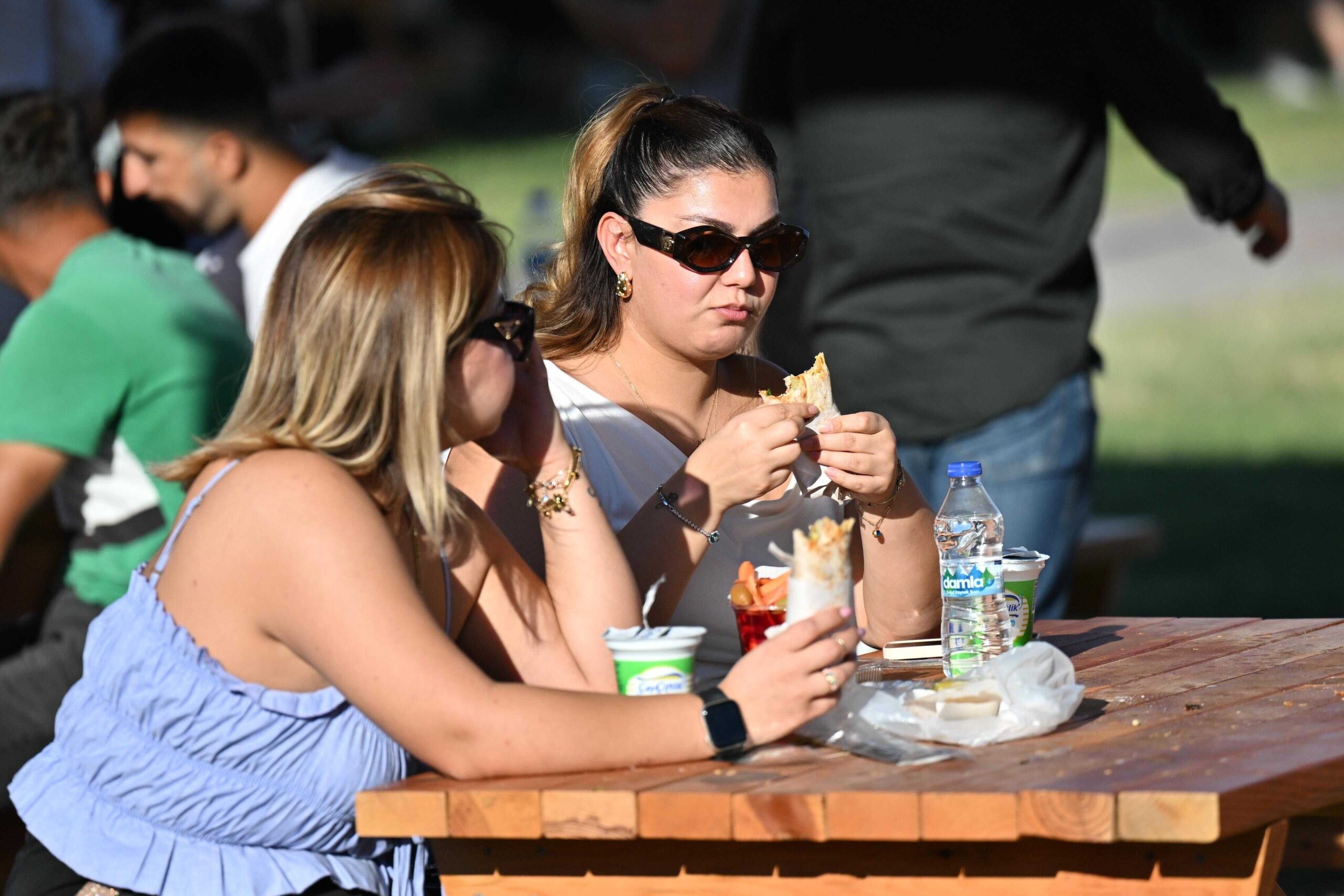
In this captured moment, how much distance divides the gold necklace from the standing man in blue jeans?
2.84 ft

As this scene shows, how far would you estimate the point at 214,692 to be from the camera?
A: 7.43 ft

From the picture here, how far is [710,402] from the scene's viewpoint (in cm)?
320

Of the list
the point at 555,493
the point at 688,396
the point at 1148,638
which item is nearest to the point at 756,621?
the point at 555,493

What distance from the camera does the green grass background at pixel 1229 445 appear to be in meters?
7.01

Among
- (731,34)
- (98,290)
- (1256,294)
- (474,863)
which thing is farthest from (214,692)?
(1256,294)

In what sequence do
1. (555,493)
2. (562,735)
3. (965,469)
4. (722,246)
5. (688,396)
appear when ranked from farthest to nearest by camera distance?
1. (688,396)
2. (722,246)
3. (965,469)
4. (555,493)
5. (562,735)

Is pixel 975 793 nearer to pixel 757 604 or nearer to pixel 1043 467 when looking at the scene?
pixel 757 604

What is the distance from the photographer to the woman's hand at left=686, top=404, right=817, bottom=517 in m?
2.52

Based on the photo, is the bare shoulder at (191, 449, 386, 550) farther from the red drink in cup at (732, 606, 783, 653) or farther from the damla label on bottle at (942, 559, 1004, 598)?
the damla label on bottle at (942, 559, 1004, 598)

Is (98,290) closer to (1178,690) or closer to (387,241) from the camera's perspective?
(387,241)

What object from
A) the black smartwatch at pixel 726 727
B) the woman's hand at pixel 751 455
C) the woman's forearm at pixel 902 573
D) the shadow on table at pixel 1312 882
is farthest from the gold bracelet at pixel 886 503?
the shadow on table at pixel 1312 882

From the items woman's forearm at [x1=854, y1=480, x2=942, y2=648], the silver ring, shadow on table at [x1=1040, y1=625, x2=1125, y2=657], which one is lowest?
shadow on table at [x1=1040, y1=625, x2=1125, y2=657]

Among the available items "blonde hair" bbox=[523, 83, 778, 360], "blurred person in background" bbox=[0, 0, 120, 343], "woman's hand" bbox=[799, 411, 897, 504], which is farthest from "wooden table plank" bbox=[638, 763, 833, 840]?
"blurred person in background" bbox=[0, 0, 120, 343]

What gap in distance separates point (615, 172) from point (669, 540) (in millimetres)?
771
